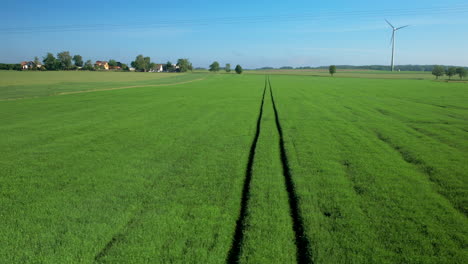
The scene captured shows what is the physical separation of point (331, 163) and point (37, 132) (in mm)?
13135

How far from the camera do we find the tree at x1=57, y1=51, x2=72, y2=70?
448 feet

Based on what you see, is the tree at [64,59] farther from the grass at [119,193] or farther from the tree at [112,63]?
the grass at [119,193]

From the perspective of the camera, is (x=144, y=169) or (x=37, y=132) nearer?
(x=144, y=169)

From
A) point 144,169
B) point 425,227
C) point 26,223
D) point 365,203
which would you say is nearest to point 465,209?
point 425,227

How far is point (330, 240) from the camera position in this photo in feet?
16.9

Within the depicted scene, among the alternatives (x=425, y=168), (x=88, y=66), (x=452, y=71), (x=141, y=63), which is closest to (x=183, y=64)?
(x=141, y=63)

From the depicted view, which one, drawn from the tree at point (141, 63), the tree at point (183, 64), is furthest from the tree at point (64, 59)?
the tree at point (183, 64)

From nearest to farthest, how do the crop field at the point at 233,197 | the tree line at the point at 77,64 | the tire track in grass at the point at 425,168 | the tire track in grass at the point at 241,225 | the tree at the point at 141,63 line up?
the tire track in grass at the point at 241,225 → the crop field at the point at 233,197 → the tire track in grass at the point at 425,168 → the tree line at the point at 77,64 → the tree at the point at 141,63

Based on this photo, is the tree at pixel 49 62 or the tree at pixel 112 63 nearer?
the tree at pixel 49 62

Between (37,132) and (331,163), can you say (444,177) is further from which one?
(37,132)

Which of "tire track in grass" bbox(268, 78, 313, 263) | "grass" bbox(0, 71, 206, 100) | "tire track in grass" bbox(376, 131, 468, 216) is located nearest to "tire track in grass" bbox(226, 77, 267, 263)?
"tire track in grass" bbox(268, 78, 313, 263)

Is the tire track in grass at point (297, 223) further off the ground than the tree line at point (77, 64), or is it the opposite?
the tree line at point (77, 64)

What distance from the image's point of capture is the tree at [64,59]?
13662 cm

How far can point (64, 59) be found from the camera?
452 feet
